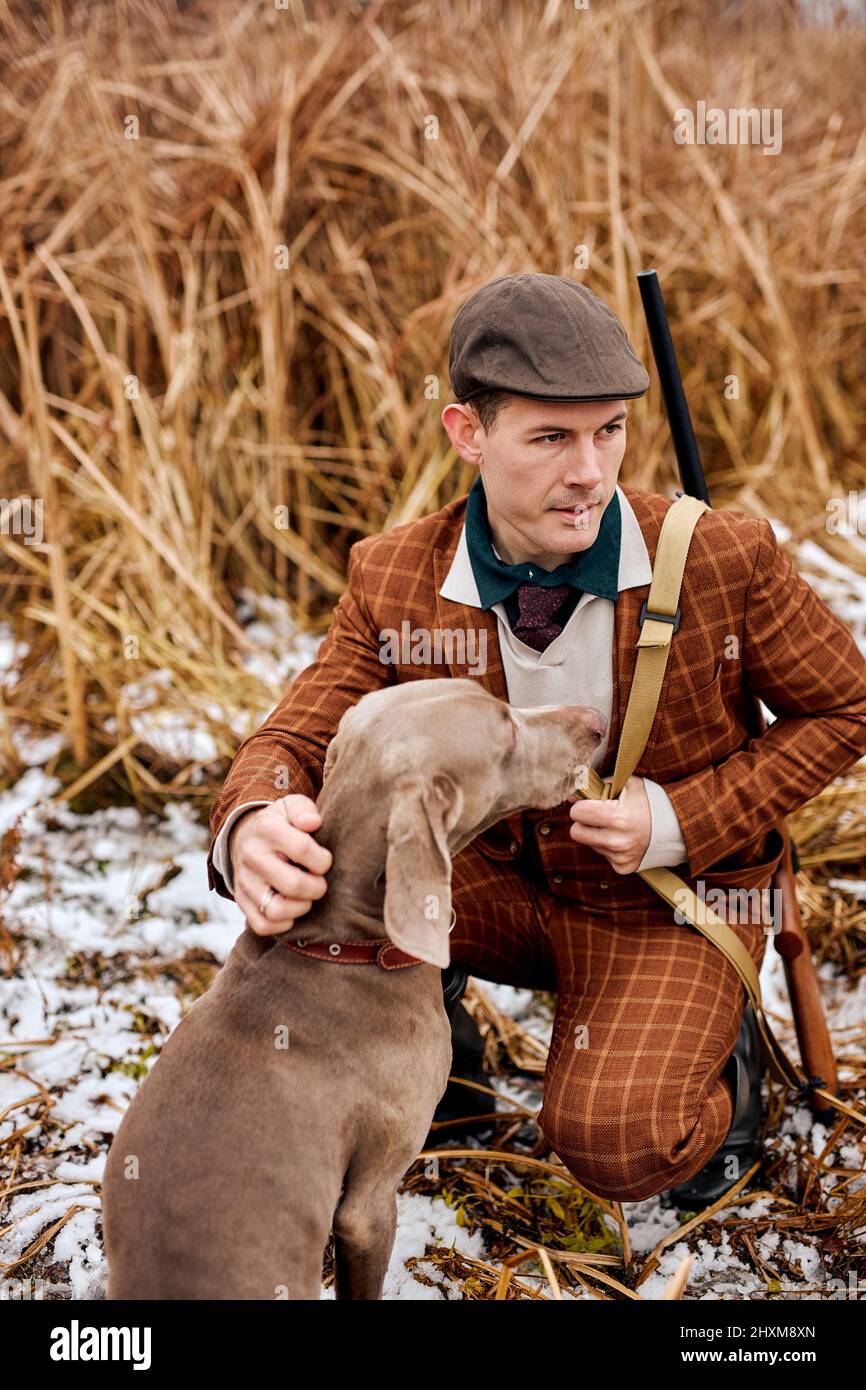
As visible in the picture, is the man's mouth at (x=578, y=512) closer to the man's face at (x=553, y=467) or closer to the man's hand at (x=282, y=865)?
the man's face at (x=553, y=467)

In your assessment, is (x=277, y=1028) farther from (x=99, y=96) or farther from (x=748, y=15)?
(x=748, y=15)

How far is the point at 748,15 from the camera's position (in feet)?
18.9

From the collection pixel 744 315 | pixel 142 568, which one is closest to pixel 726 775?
pixel 142 568

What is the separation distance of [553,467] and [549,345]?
24cm

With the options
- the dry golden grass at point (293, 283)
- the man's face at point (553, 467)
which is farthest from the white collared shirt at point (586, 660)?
the dry golden grass at point (293, 283)

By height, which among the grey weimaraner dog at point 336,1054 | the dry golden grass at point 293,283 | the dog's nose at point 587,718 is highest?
the dry golden grass at point 293,283

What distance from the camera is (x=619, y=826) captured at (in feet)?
8.27

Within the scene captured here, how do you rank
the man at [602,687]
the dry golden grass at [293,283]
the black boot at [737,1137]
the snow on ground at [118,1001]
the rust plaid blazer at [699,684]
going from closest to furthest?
the man at [602,687] → the rust plaid blazer at [699,684] → the snow on ground at [118,1001] → the black boot at [737,1137] → the dry golden grass at [293,283]

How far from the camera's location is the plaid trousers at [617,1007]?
8.35 feet

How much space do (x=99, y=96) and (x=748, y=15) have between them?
10.2 feet

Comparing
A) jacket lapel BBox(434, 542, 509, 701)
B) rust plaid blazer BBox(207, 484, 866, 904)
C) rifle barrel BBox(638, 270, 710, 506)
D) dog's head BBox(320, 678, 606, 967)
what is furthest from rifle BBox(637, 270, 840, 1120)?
dog's head BBox(320, 678, 606, 967)

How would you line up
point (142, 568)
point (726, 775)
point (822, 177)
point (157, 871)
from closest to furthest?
point (726, 775) < point (157, 871) < point (142, 568) < point (822, 177)

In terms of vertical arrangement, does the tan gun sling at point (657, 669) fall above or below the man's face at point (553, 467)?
below

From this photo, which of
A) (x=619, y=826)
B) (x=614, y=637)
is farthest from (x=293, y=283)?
(x=619, y=826)
